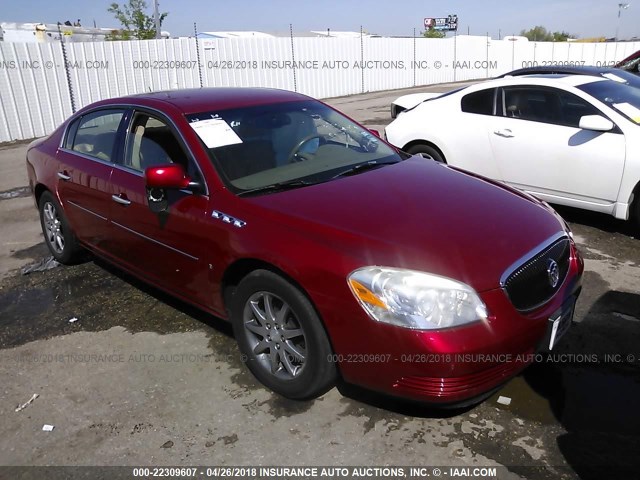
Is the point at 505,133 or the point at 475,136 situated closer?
the point at 505,133

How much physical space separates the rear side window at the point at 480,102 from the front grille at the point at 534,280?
11.2ft

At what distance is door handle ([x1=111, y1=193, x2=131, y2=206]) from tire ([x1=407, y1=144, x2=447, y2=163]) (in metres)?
3.57

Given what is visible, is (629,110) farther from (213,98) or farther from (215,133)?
(215,133)

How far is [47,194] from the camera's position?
5.04 meters

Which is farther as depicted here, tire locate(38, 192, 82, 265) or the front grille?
tire locate(38, 192, 82, 265)

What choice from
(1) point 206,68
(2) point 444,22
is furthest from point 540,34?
(1) point 206,68

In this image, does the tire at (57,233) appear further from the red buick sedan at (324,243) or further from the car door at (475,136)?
the car door at (475,136)

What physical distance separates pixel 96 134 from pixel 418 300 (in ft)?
10.5

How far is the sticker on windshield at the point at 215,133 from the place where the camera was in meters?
3.43

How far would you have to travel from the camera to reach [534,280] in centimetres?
270

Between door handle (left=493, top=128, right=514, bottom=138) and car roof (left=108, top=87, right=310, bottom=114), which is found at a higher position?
car roof (left=108, top=87, right=310, bottom=114)

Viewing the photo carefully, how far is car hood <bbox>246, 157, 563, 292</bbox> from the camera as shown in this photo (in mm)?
2572

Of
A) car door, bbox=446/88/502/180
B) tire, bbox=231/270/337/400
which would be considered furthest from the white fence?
tire, bbox=231/270/337/400

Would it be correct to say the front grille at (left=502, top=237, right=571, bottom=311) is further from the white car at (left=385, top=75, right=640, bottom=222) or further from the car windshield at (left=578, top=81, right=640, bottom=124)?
the car windshield at (left=578, top=81, right=640, bottom=124)
